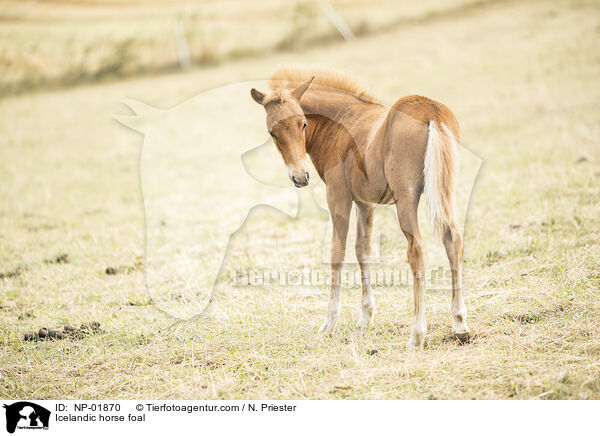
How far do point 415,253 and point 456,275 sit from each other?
286 mm

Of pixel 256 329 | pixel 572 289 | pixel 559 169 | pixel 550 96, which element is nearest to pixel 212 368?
pixel 256 329

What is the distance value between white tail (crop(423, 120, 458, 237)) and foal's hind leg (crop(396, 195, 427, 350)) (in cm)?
13

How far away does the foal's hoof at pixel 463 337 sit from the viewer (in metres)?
3.51

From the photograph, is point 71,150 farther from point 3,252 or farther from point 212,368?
point 212,368

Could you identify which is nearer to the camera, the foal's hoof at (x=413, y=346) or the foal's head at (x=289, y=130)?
the foal's hoof at (x=413, y=346)

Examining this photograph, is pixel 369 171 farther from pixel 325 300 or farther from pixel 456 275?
pixel 325 300

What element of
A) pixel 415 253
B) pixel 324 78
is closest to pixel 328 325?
pixel 415 253

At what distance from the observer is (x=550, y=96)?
10953 mm

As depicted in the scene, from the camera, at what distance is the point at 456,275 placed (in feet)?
11.0

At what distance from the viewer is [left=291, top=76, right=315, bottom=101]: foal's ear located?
388 centimetres

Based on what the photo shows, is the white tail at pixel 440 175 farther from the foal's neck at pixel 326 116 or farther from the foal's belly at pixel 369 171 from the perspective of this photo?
the foal's neck at pixel 326 116

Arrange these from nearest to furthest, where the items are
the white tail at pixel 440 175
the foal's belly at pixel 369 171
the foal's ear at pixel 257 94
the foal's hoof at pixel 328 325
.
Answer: the white tail at pixel 440 175, the foal's belly at pixel 369 171, the foal's ear at pixel 257 94, the foal's hoof at pixel 328 325

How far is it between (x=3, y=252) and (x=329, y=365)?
494 cm
